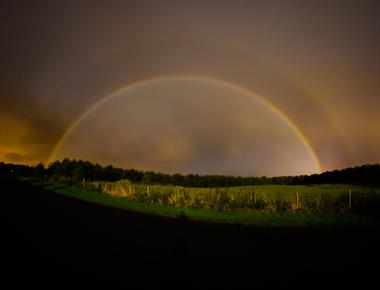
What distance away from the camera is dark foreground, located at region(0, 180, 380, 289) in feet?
22.9

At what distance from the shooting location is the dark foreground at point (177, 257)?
6.98 meters

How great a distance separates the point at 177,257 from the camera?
9.19 meters

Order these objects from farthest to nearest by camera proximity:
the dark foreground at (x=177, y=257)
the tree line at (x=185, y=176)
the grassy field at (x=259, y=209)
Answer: the tree line at (x=185, y=176)
the grassy field at (x=259, y=209)
the dark foreground at (x=177, y=257)

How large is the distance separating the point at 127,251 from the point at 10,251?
10.1 feet

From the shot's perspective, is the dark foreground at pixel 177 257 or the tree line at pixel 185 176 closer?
the dark foreground at pixel 177 257

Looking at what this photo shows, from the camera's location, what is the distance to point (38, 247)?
9.40 metres

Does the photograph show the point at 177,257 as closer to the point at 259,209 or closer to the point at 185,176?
the point at 259,209

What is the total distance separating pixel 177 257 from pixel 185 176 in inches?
6620

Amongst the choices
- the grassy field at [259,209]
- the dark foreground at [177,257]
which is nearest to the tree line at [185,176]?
the grassy field at [259,209]

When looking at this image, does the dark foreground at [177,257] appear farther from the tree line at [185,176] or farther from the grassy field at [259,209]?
the tree line at [185,176]

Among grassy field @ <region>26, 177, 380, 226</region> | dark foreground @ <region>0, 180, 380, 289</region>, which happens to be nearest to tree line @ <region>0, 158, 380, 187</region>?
grassy field @ <region>26, 177, 380, 226</region>

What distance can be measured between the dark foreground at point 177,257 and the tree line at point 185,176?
A: 12317 centimetres

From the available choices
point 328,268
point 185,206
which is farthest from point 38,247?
point 185,206

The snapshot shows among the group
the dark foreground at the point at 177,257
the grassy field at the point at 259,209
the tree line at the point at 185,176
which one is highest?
the tree line at the point at 185,176
